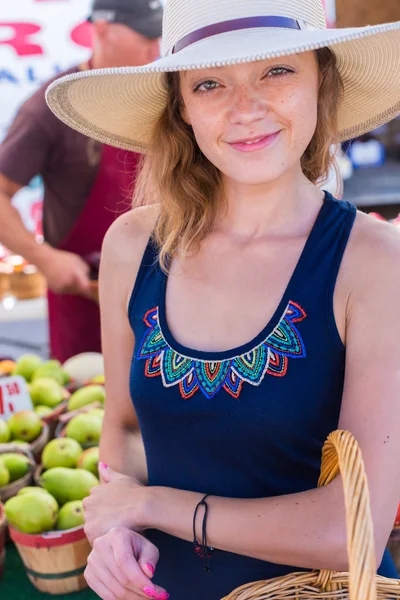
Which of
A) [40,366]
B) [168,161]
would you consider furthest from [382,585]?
[40,366]

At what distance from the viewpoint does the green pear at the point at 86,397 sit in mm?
2311

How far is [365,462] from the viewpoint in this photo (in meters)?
1.14

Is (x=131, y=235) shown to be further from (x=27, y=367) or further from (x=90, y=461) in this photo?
(x=27, y=367)

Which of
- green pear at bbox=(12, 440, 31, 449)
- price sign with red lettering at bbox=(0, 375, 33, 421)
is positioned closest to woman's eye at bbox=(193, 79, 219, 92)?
green pear at bbox=(12, 440, 31, 449)

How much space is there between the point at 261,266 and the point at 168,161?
351 mm

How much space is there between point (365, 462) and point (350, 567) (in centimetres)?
30

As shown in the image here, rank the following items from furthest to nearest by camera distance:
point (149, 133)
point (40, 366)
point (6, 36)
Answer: point (6, 36), point (40, 366), point (149, 133)

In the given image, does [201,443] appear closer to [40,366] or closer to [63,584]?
[63,584]

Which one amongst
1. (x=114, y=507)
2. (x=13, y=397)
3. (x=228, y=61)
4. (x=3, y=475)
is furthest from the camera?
(x=13, y=397)

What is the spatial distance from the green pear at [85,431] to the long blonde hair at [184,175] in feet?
2.50

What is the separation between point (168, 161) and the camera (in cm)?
157

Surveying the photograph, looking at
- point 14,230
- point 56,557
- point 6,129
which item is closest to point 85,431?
point 56,557

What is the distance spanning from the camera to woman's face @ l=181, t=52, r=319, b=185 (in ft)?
3.97

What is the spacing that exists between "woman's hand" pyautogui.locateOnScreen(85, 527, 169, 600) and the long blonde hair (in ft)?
1.75
